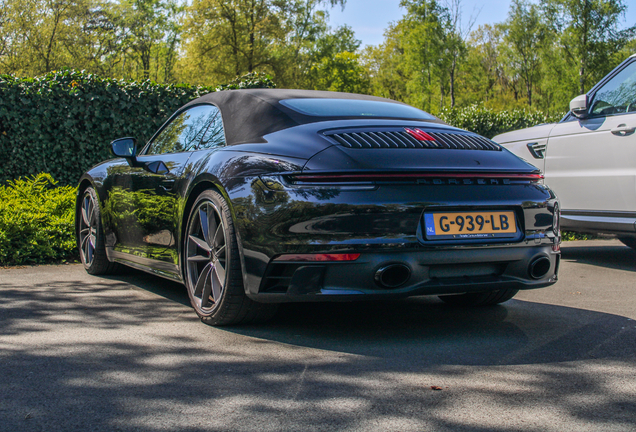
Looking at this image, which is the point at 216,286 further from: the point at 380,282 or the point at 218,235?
the point at 380,282

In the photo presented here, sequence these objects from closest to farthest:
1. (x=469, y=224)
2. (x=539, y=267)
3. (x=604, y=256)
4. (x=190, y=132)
Result: (x=469, y=224) < (x=539, y=267) < (x=190, y=132) < (x=604, y=256)

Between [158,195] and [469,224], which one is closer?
[469,224]

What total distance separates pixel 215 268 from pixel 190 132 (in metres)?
1.29

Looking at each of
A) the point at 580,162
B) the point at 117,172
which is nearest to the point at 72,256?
the point at 117,172

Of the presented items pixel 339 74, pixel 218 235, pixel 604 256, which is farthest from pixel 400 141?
pixel 339 74

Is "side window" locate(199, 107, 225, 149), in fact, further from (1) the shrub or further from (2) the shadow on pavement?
(1) the shrub

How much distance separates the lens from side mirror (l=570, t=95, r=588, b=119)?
6320 millimetres

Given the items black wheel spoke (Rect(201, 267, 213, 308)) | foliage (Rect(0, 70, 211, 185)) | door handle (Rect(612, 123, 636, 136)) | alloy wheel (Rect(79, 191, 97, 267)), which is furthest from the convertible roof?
foliage (Rect(0, 70, 211, 185))

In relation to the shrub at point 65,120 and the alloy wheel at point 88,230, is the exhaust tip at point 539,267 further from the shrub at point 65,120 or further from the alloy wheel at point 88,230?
the shrub at point 65,120

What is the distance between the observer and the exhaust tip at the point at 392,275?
3066 mm

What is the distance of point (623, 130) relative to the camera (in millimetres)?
5898

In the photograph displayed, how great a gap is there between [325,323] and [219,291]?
680 mm

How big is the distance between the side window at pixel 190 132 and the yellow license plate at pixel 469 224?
1472 mm

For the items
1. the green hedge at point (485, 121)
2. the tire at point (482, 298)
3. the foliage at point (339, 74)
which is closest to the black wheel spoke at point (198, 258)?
the tire at point (482, 298)
